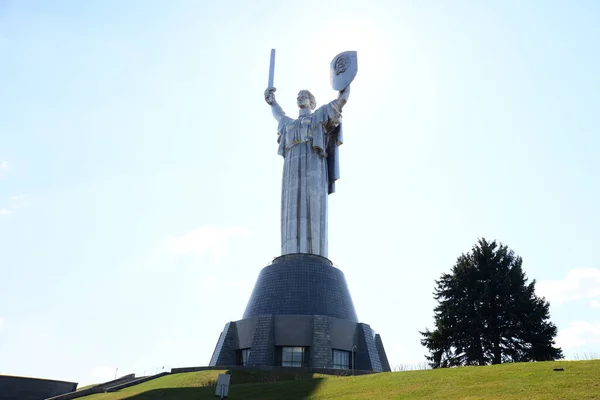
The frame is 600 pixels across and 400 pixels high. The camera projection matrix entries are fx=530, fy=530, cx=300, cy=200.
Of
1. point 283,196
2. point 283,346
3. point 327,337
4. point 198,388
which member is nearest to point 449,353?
point 327,337

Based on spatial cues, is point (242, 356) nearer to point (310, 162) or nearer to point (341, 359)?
point (341, 359)

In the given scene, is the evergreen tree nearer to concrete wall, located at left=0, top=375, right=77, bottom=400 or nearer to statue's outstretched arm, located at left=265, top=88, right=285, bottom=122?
statue's outstretched arm, located at left=265, top=88, right=285, bottom=122

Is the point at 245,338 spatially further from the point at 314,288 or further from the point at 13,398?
the point at 13,398

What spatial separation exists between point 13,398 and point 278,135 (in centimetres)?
2261

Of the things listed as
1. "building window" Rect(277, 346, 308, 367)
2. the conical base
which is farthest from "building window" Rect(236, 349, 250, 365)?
the conical base

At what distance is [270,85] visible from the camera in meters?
39.9

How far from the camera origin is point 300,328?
1129 inches

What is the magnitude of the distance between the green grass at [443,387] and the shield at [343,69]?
74.8 feet

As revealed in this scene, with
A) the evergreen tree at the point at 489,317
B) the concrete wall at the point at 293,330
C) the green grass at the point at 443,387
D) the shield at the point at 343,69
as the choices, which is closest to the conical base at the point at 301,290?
the concrete wall at the point at 293,330

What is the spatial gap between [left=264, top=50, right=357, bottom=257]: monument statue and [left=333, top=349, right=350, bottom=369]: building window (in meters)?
7.11

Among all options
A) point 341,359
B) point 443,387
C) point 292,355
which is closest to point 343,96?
point 341,359

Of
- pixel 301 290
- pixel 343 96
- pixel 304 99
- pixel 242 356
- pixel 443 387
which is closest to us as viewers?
pixel 443 387

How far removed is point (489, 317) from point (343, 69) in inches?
746

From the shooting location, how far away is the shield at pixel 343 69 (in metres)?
36.6
